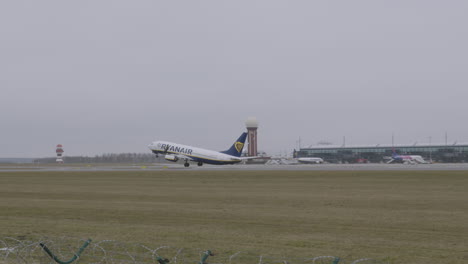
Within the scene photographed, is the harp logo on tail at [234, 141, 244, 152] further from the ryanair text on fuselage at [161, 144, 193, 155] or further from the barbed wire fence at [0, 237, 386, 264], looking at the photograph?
the barbed wire fence at [0, 237, 386, 264]

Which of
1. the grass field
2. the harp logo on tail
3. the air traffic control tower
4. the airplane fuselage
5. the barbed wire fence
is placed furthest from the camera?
the air traffic control tower

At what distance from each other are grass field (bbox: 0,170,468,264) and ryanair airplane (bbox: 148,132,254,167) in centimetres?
6307

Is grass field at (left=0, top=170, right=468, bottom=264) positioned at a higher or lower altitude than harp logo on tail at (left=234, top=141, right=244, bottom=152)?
lower

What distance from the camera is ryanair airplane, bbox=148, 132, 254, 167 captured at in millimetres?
100250

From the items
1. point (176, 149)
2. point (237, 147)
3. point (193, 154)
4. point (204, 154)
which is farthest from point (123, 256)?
point (176, 149)

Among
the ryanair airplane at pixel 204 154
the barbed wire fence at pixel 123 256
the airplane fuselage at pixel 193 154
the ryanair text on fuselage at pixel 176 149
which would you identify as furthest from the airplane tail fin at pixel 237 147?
the barbed wire fence at pixel 123 256

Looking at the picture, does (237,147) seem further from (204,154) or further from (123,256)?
(123,256)

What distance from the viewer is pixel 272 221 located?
23.0 metres

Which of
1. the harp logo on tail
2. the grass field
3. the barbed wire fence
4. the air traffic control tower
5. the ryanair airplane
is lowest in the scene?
the barbed wire fence

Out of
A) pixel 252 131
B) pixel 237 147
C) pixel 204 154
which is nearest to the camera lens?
pixel 204 154

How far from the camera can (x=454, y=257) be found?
49.6ft

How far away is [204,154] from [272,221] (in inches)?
3083

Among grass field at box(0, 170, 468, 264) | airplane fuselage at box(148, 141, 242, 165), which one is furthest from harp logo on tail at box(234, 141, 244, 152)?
grass field at box(0, 170, 468, 264)

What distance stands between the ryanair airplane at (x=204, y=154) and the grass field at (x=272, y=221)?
63.1m
